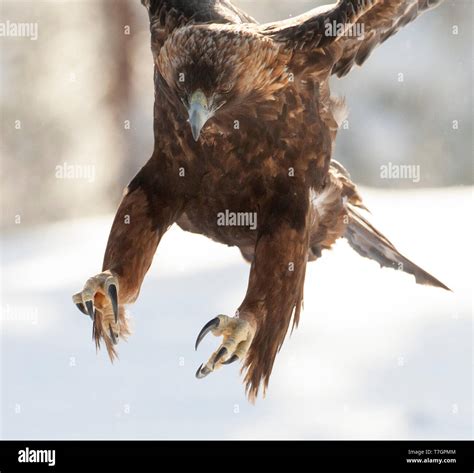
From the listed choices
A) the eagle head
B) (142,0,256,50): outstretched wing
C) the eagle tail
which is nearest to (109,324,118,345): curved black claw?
the eagle head

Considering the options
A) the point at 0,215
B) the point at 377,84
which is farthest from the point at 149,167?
the point at 377,84

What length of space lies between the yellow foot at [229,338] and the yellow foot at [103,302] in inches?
14.6

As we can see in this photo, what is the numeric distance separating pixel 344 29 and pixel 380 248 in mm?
1246

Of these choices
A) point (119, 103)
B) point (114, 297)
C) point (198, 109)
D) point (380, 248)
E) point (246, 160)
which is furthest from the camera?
point (119, 103)

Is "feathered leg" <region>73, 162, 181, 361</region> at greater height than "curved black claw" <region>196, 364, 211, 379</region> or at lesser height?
greater

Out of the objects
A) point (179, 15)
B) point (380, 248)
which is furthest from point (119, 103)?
point (179, 15)

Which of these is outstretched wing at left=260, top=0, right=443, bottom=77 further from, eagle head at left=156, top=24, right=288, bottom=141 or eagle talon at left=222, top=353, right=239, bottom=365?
eagle talon at left=222, top=353, right=239, bottom=365

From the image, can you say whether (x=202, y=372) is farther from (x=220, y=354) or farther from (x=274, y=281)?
(x=274, y=281)

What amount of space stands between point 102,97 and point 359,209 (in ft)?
14.7

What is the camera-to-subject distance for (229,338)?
3162 mm

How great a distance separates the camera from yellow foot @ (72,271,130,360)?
127 inches

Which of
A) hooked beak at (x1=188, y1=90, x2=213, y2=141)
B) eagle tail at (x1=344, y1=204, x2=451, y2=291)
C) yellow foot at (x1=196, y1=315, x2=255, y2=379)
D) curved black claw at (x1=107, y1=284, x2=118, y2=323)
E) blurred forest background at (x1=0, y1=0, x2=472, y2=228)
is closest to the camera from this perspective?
hooked beak at (x1=188, y1=90, x2=213, y2=141)

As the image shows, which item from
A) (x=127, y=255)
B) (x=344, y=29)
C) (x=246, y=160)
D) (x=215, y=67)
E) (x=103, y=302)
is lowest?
(x=103, y=302)

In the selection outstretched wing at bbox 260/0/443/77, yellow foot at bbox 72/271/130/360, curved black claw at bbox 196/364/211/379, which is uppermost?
outstretched wing at bbox 260/0/443/77
